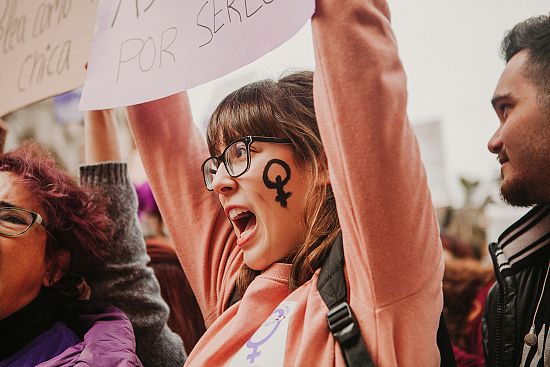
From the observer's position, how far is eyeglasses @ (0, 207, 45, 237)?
44.4 inches

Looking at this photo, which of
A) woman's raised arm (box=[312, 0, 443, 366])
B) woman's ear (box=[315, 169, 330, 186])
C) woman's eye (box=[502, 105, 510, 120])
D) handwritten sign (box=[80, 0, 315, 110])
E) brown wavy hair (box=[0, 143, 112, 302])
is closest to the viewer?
woman's raised arm (box=[312, 0, 443, 366])

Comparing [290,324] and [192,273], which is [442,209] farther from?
[290,324]

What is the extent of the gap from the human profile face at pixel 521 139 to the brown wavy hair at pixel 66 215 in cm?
89

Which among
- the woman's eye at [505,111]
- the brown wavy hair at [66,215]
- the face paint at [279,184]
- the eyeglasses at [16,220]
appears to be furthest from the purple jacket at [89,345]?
the woman's eye at [505,111]

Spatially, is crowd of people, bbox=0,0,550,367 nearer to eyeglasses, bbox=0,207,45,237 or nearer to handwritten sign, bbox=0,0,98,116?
eyeglasses, bbox=0,207,45,237

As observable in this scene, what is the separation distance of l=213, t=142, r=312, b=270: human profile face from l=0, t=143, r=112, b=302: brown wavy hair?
19.0 inches

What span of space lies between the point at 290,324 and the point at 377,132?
1.07ft

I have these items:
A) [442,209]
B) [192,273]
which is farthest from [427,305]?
[442,209]

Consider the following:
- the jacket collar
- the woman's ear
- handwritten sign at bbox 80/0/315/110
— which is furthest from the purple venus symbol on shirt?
the jacket collar

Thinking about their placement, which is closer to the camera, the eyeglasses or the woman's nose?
the woman's nose

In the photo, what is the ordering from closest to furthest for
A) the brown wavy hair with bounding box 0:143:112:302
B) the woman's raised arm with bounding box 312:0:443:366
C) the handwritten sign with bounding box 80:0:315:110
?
the woman's raised arm with bounding box 312:0:443:366, the handwritten sign with bounding box 80:0:315:110, the brown wavy hair with bounding box 0:143:112:302

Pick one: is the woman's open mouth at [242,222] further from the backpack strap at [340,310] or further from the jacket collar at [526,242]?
the jacket collar at [526,242]

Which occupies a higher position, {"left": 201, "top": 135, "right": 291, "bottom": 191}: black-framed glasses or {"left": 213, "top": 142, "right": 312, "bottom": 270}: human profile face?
{"left": 201, "top": 135, "right": 291, "bottom": 191}: black-framed glasses

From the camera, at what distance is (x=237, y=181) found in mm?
941
